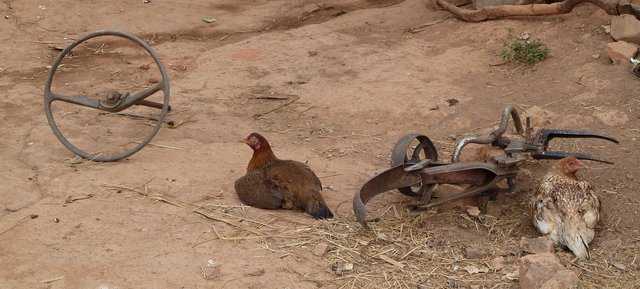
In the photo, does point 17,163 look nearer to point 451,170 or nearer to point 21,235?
point 21,235

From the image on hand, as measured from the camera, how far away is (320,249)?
13.0 ft

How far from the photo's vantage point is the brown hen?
4.42 meters

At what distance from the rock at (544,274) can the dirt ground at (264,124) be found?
21cm

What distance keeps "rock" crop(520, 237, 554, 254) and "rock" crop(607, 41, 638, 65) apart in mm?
2717

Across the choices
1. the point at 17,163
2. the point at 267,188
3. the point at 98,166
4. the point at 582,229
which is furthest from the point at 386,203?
the point at 17,163

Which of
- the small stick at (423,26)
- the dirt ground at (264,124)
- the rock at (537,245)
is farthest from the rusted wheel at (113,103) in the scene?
the small stick at (423,26)

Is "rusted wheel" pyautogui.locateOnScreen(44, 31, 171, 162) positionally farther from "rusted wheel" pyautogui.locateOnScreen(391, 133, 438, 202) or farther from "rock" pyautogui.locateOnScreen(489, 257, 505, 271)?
"rock" pyautogui.locateOnScreen(489, 257, 505, 271)

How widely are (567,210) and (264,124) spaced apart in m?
2.73

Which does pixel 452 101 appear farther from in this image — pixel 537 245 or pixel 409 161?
pixel 537 245

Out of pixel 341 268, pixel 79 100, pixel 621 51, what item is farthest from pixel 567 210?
pixel 79 100

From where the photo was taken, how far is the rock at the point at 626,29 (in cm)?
634

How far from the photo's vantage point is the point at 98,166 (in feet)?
16.5

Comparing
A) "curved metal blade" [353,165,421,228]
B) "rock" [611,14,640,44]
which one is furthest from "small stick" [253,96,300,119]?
"rock" [611,14,640,44]

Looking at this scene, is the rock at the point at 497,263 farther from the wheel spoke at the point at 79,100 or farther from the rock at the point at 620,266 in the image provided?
the wheel spoke at the point at 79,100
